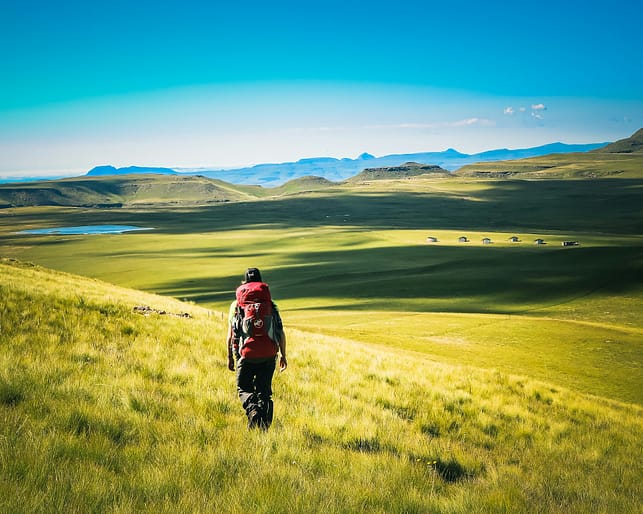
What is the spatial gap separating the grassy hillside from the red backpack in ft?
4.07

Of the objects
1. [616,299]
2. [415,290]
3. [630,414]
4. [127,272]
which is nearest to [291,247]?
[127,272]

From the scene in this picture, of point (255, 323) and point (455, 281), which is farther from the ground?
point (255, 323)

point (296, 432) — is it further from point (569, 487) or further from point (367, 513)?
point (569, 487)

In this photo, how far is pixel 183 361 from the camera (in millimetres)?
11109

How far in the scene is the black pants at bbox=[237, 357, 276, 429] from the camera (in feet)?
25.1

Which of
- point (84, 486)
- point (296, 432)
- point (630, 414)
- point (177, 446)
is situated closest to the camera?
point (84, 486)

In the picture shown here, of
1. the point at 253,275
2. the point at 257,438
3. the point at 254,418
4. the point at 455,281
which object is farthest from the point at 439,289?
the point at 257,438

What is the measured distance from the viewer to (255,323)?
299 inches

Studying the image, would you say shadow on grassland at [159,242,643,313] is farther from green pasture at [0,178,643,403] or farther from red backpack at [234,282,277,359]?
red backpack at [234,282,277,359]

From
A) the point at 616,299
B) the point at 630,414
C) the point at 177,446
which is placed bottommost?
the point at 616,299

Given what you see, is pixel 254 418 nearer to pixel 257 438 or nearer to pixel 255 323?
pixel 257 438

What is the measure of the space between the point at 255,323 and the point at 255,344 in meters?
0.35

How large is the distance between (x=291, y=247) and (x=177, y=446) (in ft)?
386

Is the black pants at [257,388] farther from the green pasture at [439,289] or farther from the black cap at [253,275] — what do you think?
the green pasture at [439,289]
